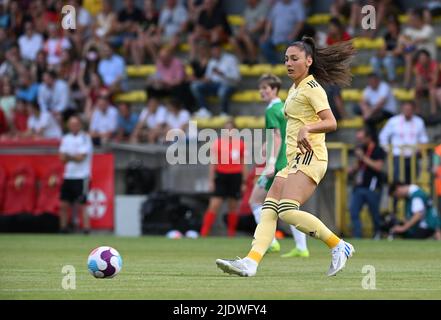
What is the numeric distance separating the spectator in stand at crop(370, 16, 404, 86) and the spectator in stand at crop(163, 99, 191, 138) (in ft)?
14.8

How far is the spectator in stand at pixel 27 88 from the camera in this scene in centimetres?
2894

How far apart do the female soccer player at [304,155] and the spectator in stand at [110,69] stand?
17.2 m

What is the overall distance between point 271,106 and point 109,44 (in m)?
14.5

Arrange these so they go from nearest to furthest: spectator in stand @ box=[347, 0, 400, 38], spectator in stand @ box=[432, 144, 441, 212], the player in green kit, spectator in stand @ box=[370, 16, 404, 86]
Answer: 1. the player in green kit
2. spectator in stand @ box=[432, 144, 441, 212]
3. spectator in stand @ box=[370, 16, 404, 86]
4. spectator in stand @ box=[347, 0, 400, 38]

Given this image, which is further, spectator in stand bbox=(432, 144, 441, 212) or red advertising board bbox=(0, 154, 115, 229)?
red advertising board bbox=(0, 154, 115, 229)

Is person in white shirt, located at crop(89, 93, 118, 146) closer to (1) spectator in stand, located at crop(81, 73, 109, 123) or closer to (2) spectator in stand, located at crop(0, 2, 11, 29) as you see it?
(1) spectator in stand, located at crop(81, 73, 109, 123)

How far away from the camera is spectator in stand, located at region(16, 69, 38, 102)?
28.9 m

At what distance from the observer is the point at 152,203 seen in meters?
24.2

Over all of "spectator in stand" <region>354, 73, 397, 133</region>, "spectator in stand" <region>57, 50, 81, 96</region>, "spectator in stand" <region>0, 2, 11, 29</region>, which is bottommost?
"spectator in stand" <region>354, 73, 397, 133</region>

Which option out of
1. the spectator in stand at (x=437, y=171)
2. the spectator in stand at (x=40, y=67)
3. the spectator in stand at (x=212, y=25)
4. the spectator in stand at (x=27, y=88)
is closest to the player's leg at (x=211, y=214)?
the spectator in stand at (x=437, y=171)

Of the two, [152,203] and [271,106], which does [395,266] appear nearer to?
[271,106]

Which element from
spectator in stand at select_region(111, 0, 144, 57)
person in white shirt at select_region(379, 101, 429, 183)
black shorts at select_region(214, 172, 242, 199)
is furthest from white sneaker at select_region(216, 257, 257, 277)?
spectator in stand at select_region(111, 0, 144, 57)

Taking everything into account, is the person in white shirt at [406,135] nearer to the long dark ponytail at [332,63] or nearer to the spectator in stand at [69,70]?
the spectator in stand at [69,70]
